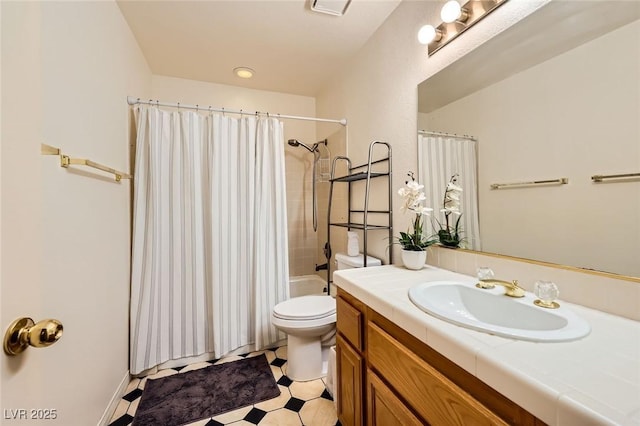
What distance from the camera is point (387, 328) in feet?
3.00

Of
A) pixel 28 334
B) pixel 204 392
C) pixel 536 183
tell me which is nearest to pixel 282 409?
pixel 204 392

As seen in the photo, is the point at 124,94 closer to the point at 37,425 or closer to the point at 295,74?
the point at 295,74

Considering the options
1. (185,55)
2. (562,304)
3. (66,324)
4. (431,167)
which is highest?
(185,55)

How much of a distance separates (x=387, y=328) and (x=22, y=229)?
97 cm

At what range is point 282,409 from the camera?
1.47 metres

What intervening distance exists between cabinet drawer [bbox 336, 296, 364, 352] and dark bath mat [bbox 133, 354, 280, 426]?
2.55ft

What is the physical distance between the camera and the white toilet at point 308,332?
1.64 metres

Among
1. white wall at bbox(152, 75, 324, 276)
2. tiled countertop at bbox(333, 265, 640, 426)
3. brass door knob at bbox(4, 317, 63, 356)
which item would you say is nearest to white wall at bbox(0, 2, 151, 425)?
brass door knob at bbox(4, 317, 63, 356)

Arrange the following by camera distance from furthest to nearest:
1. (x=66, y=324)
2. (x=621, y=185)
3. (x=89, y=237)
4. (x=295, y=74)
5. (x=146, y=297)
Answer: (x=295, y=74) → (x=146, y=297) → (x=89, y=237) → (x=66, y=324) → (x=621, y=185)

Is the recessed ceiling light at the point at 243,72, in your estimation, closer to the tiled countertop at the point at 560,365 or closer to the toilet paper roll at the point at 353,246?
the toilet paper roll at the point at 353,246

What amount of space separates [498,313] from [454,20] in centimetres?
129

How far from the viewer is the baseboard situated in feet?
4.42

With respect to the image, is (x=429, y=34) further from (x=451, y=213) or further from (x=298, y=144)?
(x=298, y=144)

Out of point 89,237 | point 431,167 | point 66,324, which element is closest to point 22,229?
point 66,324
